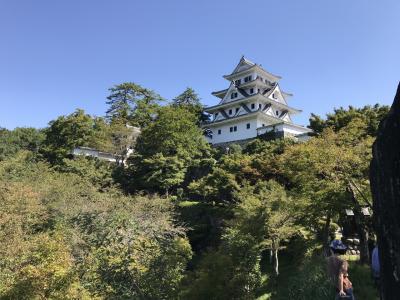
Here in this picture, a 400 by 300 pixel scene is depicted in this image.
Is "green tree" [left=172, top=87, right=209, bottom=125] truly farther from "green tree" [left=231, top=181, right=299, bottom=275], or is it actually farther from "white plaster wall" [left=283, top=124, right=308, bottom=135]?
"green tree" [left=231, top=181, right=299, bottom=275]

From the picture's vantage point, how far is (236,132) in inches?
1259

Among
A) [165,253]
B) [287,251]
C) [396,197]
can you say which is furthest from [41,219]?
[396,197]

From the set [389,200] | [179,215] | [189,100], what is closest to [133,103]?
[189,100]

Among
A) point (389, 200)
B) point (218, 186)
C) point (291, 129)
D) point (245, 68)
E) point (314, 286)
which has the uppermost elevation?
point (245, 68)

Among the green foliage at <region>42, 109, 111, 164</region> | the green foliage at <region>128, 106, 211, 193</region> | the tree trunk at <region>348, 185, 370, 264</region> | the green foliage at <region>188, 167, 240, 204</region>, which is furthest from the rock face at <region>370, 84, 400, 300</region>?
the green foliage at <region>42, 109, 111, 164</region>

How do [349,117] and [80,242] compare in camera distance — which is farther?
[349,117]

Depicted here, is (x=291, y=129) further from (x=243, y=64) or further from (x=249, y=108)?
(x=243, y=64)

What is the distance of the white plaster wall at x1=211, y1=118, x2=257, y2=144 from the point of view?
30.8m

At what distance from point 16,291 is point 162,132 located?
18007 millimetres

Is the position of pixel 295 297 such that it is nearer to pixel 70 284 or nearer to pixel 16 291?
pixel 70 284

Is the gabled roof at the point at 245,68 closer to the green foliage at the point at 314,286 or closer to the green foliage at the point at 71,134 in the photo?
the green foliage at the point at 71,134

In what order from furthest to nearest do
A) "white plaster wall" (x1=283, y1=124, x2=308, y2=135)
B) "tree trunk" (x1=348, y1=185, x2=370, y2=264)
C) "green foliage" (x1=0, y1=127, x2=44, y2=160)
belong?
"green foliage" (x1=0, y1=127, x2=44, y2=160), "white plaster wall" (x1=283, y1=124, x2=308, y2=135), "tree trunk" (x1=348, y1=185, x2=370, y2=264)

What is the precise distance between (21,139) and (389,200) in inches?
1472

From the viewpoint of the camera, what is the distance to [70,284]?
7.20 meters
